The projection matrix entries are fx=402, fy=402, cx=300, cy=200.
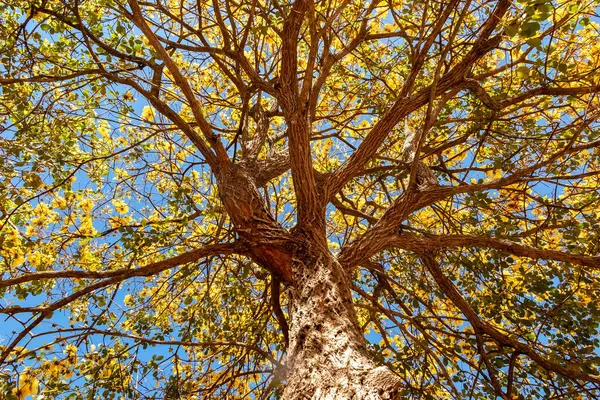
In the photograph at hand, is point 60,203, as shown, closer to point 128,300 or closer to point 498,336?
point 128,300

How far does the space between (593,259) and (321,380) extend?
2.12m

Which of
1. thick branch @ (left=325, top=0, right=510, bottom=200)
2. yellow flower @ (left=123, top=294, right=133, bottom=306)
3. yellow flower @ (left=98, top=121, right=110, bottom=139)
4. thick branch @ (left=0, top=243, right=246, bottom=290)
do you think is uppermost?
yellow flower @ (left=98, top=121, right=110, bottom=139)

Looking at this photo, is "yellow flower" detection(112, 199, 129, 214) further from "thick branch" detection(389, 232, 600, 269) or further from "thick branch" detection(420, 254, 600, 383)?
"thick branch" detection(420, 254, 600, 383)

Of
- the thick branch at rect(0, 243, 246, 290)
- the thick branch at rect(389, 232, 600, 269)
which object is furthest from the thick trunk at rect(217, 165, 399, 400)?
the thick branch at rect(389, 232, 600, 269)

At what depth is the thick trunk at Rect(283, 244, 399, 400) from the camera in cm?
172

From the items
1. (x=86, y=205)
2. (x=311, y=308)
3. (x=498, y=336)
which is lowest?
(x=311, y=308)

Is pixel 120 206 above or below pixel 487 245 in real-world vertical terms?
above

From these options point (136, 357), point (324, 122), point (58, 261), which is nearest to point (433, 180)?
point (324, 122)

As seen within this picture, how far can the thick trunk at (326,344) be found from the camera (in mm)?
1724

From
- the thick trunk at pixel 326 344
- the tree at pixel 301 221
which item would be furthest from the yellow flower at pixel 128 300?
the thick trunk at pixel 326 344

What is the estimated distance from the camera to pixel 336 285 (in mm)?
2502

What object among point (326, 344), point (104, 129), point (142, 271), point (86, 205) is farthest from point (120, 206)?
point (326, 344)

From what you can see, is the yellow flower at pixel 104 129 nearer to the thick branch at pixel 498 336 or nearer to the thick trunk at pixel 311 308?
the thick trunk at pixel 311 308

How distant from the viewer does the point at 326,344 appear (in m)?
2.07
